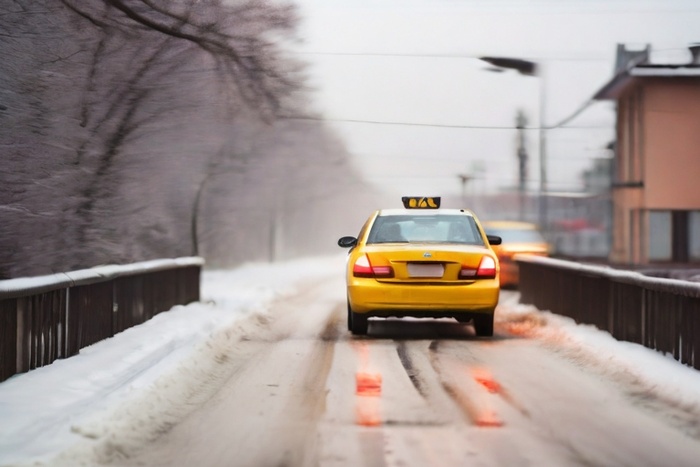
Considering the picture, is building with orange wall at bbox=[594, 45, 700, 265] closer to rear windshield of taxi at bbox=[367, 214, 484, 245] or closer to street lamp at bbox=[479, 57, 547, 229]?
street lamp at bbox=[479, 57, 547, 229]

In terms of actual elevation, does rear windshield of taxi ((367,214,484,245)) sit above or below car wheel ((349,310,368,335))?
above

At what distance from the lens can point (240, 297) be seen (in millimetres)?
20812

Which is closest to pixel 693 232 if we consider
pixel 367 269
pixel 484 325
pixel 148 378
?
pixel 484 325

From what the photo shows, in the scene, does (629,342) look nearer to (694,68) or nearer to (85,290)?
(85,290)

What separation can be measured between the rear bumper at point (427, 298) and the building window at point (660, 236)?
31.5 metres

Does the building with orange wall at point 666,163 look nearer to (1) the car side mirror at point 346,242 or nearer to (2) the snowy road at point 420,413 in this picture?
(1) the car side mirror at point 346,242

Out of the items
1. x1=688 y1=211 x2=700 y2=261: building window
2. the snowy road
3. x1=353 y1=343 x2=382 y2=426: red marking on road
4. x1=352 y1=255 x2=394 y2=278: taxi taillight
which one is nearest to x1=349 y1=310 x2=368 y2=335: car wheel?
x1=352 y1=255 x2=394 y2=278: taxi taillight

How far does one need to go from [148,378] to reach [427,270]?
447cm

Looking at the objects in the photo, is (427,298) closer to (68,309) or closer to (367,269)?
(367,269)

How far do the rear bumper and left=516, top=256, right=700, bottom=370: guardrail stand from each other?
1.51m

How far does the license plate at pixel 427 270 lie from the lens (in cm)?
1227

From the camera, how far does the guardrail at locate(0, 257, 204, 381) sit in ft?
28.6

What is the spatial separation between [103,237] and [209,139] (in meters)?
8.27

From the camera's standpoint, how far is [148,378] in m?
8.85
